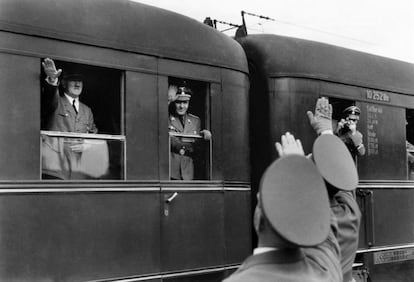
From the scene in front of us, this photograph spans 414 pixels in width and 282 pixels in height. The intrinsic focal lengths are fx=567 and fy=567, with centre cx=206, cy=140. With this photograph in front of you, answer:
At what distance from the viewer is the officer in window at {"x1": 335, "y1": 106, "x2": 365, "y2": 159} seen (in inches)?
223

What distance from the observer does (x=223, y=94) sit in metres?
4.91

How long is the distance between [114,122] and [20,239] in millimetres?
1121

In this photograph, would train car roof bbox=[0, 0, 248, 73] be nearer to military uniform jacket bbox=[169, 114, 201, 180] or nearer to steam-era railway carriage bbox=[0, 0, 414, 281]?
steam-era railway carriage bbox=[0, 0, 414, 281]

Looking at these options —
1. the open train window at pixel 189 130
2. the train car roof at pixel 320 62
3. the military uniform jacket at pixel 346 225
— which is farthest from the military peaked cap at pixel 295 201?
the train car roof at pixel 320 62

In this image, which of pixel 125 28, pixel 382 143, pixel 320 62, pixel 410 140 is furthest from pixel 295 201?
pixel 410 140

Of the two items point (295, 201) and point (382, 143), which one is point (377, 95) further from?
point (295, 201)

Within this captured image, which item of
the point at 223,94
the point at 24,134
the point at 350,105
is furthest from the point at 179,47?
the point at 350,105

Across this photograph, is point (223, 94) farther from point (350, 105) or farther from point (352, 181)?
point (352, 181)

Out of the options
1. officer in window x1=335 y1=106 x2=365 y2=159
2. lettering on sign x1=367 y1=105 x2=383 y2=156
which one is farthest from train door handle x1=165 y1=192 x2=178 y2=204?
lettering on sign x1=367 y1=105 x2=383 y2=156

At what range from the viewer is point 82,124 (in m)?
4.04

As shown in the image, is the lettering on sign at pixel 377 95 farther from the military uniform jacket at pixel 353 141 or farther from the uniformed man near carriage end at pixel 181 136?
the uniformed man near carriage end at pixel 181 136

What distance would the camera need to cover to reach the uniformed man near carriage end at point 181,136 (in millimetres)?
4547

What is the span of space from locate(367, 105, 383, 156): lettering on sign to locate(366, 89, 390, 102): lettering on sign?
96 millimetres

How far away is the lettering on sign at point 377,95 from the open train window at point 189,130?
212 centimetres
